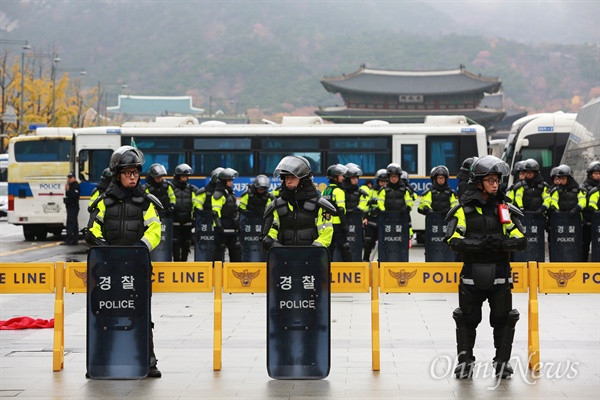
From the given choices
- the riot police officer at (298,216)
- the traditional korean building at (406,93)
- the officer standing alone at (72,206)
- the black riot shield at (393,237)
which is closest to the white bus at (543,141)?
the officer standing alone at (72,206)

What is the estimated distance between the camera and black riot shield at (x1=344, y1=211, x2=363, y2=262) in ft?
64.6

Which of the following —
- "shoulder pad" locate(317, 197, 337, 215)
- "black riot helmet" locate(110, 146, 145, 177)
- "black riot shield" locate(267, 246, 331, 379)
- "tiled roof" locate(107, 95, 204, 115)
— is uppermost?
"tiled roof" locate(107, 95, 204, 115)

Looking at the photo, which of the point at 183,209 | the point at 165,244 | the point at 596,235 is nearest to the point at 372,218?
the point at 183,209

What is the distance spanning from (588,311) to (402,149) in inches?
606

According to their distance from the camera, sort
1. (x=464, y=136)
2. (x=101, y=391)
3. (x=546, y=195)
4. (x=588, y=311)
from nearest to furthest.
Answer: (x=101, y=391) → (x=588, y=311) → (x=546, y=195) → (x=464, y=136)

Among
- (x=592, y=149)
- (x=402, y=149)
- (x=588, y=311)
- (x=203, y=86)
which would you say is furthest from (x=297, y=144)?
(x=203, y=86)

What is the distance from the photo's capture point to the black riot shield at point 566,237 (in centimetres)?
1898

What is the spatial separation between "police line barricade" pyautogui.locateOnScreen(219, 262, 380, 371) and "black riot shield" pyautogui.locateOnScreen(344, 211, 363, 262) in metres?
9.99

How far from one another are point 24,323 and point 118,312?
12.4 feet

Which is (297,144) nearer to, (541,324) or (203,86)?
(541,324)

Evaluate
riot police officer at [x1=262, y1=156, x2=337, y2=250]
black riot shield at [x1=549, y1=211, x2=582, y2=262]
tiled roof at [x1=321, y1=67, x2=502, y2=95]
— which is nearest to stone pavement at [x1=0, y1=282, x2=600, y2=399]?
riot police officer at [x1=262, y1=156, x2=337, y2=250]

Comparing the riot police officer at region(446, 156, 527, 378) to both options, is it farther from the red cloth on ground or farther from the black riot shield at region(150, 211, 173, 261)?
the black riot shield at region(150, 211, 173, 261)

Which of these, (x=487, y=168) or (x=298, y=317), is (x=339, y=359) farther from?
(x=487, y=168)

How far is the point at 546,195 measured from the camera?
19.1 meters
